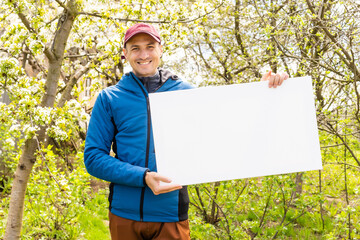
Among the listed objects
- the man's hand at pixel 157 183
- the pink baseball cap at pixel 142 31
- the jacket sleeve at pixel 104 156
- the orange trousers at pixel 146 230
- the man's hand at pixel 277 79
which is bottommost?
the orange trousers at pixel 146 230

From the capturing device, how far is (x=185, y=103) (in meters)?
1.65

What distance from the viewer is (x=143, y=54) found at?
5.88 feet

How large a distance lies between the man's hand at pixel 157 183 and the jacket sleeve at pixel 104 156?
0.12 feet

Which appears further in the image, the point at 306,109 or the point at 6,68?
the point at 6,68

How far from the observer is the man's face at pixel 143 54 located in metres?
1.79

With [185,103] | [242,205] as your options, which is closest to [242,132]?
[185,103]

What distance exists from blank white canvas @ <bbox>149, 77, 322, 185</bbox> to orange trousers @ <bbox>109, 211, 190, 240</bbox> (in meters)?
0.28

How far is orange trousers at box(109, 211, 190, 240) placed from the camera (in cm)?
166

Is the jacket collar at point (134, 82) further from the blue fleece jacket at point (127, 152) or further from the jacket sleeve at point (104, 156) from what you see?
the jacket sleeve at point (104, 156)

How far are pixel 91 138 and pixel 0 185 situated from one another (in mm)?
5023

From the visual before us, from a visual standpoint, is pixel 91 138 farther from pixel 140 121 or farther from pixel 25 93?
pixel 25 93

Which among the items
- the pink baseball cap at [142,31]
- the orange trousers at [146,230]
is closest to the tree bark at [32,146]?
the pink baseball cap at [142,31]

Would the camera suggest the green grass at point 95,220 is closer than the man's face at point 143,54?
No

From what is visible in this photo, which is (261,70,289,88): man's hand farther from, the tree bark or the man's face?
the tree bark
